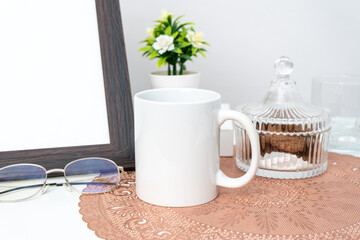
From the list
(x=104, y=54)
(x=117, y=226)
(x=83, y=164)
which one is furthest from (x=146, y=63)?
(x=117, y=226)

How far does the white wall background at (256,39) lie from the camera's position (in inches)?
33.5

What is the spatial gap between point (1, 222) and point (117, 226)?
0.42 ft

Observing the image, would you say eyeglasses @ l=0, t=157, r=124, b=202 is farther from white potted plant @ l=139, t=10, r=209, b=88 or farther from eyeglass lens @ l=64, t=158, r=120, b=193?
white potted plant @ l=139, t=10, r=209, b=88

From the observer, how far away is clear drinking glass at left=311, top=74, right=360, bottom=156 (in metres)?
0.72

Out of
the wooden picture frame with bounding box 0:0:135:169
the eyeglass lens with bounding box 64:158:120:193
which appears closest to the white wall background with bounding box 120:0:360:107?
the wooden picture frame with bounding box 0:0:135:169

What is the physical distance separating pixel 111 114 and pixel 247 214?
0.81 feet

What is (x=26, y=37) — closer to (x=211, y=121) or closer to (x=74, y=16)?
(x=74, y=16)

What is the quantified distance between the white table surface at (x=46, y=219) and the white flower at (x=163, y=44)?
303 millimetres

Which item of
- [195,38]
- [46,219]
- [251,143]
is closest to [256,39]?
[195,38]

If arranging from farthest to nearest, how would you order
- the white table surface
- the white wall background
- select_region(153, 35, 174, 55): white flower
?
the white wall background < select_region(153, 35, 174, 55): white flower < the white table surface

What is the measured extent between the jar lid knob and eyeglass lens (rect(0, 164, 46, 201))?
1.18ft

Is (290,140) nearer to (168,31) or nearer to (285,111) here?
(285,111)

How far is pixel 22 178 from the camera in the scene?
0.54 m

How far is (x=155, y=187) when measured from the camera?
471mm
